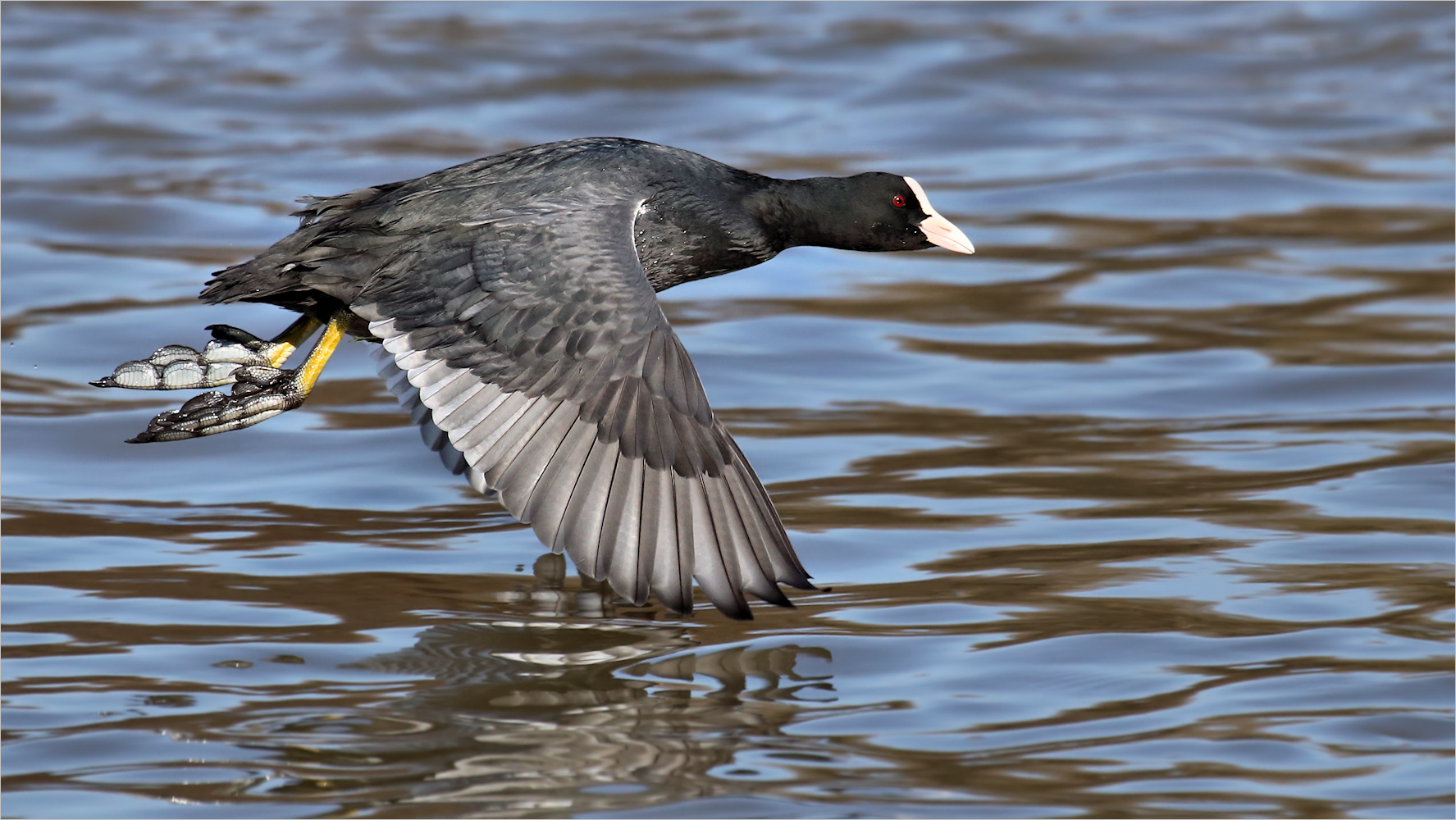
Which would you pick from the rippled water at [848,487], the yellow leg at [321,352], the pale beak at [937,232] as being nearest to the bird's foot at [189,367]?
the yellow leg at [321,352]

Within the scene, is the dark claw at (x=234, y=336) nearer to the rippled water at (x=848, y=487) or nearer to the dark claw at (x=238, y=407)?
the dark claw at (x=238, y=407)

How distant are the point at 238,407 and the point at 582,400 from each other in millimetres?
1245

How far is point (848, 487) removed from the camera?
22.3 ft

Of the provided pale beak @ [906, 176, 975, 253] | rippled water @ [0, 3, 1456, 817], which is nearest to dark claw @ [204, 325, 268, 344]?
rippled water @ [0, 3, 1456, 817]

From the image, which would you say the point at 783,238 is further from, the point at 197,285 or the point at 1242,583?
the point at 197,285

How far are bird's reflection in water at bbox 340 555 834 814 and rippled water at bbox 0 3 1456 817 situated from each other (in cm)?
2

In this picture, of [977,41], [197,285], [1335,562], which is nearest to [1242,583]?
[1335,562]

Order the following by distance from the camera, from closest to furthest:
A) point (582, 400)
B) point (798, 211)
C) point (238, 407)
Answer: point (582, 400), point (238, 407), point (798, 211)

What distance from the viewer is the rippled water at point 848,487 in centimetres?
453

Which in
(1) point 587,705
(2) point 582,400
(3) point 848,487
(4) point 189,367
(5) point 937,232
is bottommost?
(1) point 587,705

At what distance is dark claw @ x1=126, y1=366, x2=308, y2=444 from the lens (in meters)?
5.66

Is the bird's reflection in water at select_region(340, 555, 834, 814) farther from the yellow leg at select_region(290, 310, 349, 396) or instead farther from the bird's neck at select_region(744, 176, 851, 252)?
the bird's neck at select_region(744, 176, 851, 252)

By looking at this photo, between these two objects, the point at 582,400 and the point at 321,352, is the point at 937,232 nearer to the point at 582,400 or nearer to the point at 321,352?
the point at 582,400

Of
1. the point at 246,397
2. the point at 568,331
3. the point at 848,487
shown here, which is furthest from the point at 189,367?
the point at 848,487
